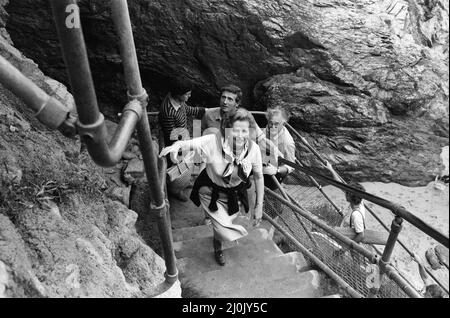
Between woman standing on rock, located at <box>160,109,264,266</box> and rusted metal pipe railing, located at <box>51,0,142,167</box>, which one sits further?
woman standing on rock, located at <box>160,109,264,266</box>

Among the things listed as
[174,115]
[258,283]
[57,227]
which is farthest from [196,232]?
[57,227]

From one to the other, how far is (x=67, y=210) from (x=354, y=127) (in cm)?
741

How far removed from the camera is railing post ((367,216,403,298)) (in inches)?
85.5

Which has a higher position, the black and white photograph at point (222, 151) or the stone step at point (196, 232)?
the black and white photograph at point (222, 151)

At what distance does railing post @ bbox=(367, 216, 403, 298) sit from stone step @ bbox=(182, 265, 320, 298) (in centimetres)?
60

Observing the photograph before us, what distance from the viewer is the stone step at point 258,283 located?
2.90 m

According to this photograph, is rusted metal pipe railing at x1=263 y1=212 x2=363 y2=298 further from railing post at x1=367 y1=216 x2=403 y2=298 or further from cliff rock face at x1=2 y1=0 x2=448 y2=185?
cliff rock face at x1=2 y1=0 x2=448 y2=185

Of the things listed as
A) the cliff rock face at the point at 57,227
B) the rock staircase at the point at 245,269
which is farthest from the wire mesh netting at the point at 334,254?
the cliff rock face at the point at 57,227

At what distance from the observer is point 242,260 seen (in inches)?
141

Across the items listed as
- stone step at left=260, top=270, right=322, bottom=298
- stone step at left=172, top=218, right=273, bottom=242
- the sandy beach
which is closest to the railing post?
stone step at left=260, top=270, right=322, bottom=298

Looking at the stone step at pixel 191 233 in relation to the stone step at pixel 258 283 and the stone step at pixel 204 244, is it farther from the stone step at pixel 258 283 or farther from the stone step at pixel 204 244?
the stone step at pixel 258 283

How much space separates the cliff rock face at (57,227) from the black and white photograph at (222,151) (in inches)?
0.5

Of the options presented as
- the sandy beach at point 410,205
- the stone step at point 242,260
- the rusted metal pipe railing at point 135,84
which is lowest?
the sandy beach at point 410,205

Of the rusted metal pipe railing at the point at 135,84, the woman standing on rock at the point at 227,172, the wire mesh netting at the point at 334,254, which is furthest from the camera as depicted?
the woman standing on rock at the point at 227,172
